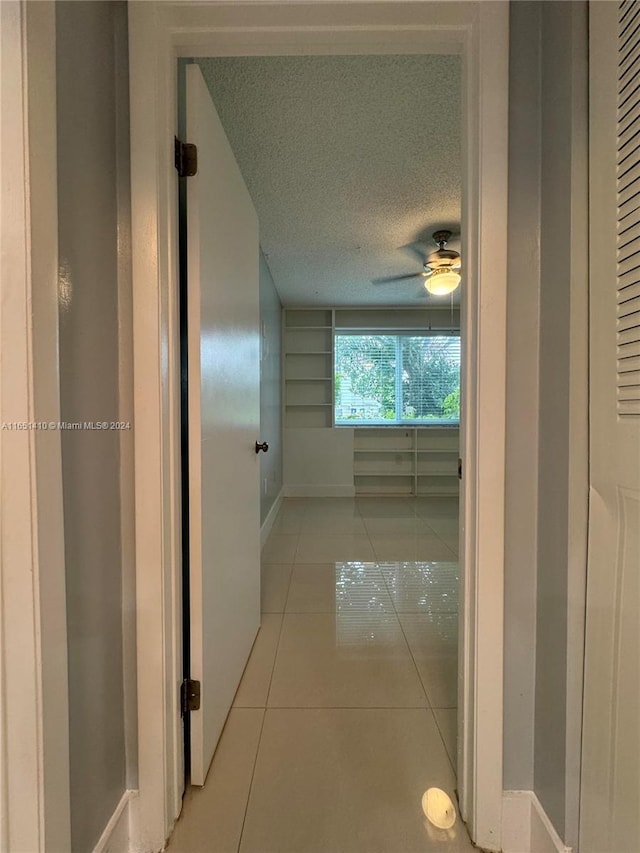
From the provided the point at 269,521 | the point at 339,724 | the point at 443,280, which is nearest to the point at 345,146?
the point at 443,280

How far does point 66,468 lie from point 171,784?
90 cm

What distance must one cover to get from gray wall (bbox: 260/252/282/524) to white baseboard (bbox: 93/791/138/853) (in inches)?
93.1

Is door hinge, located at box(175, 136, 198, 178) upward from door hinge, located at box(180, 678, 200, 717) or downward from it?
upward

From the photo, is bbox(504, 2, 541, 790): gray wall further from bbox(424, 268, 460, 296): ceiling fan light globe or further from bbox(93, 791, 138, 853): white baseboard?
bbox(424, 268, 460, 296): ceiling fan light globe

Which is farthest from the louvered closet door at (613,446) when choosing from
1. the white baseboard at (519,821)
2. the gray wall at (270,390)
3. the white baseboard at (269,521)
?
the gray wall at (270,390)

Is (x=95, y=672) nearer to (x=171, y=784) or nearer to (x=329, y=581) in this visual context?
(x=171, y=784)

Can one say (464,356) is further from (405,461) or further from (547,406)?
(405,461)

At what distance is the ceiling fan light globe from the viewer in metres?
3.11

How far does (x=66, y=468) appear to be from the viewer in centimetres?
78

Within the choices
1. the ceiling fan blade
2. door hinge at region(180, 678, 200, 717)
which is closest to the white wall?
the ceiling fan blade

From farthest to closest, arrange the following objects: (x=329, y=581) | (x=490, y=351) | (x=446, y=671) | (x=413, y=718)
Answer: (x=329, y=581) < (x=446, y=671) < (x=413, y=718) < (x=490, y=351)

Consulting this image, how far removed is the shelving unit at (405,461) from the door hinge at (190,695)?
4.21 metres

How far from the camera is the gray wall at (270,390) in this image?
3.46 m

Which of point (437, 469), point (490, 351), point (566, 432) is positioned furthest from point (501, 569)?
point (437, 469)
